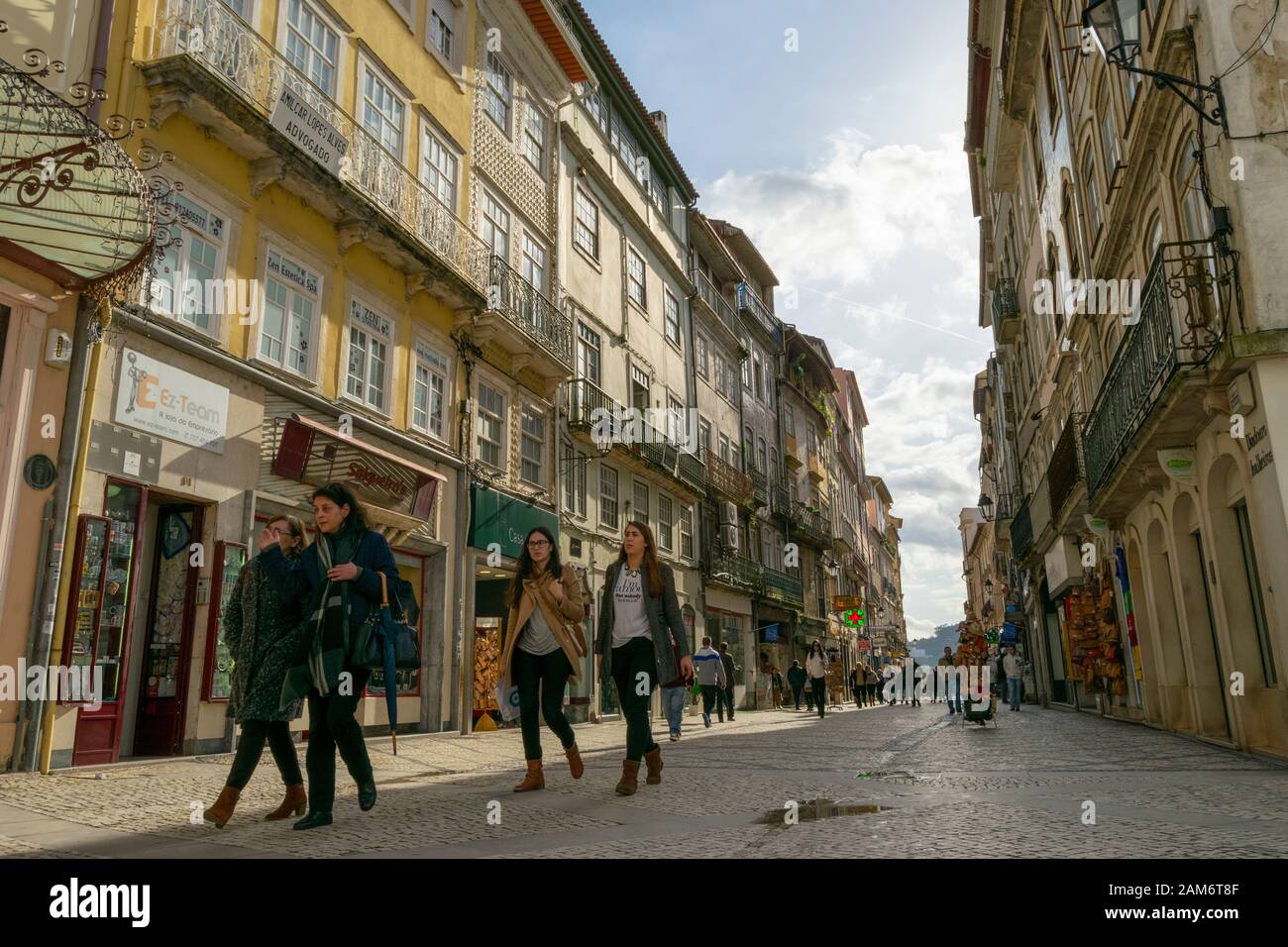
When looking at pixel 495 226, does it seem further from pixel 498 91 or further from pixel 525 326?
pixel 498 91

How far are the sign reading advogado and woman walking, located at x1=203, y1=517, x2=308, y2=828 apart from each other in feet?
19.4

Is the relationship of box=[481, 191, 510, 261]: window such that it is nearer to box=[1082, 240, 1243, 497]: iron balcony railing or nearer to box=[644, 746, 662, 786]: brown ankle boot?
box=[1082, 240, 1243, 497]: iron balcony railing

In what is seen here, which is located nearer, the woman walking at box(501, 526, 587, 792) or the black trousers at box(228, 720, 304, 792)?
the black trousers at box(228, 720, 304, 792)

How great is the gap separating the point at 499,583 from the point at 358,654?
549 inches

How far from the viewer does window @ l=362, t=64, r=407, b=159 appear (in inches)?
602

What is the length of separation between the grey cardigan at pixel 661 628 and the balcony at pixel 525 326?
37.8 feet

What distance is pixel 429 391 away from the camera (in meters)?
16.4

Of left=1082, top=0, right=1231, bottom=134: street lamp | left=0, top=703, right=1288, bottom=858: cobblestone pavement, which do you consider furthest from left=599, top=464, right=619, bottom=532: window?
left=1082, top=0, right=1231, bottom=134: street lamp

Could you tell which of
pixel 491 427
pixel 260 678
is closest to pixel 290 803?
pixel 260 678

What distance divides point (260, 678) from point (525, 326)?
1439cm

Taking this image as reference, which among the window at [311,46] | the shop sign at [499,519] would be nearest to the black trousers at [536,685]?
the shop sign at [499,519]
